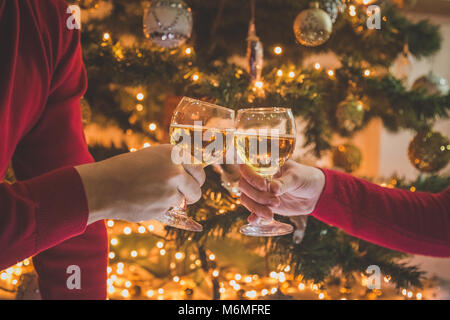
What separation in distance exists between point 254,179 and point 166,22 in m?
0.53

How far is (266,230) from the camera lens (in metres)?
0.76

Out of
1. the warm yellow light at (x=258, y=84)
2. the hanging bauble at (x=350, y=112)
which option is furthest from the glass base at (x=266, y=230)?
the hanging bauble at (x=350, y=112)

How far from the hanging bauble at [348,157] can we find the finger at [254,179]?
34.4 inches

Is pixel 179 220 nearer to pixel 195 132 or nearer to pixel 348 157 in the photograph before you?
pixel 195 132

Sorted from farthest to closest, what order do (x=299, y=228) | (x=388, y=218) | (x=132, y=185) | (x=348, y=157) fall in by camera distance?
(x=348, y=157), (x=299, y=228), (x=388, y=218), (x=132, y=185)

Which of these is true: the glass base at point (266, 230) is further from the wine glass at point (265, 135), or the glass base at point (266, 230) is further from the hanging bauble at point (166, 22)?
the hanging bauble at point (166, 22)

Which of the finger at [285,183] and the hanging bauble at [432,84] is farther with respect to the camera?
the hanging bauble at [432,84]

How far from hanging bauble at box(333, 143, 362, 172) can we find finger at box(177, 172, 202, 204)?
1.07 meters

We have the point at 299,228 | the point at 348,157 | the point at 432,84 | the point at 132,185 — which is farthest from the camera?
the point at 348,157

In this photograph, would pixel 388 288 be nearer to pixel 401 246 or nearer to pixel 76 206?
pixel 401 246

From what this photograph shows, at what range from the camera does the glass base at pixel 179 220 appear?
632mm

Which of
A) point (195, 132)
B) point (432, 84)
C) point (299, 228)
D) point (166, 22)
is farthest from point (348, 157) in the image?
point (195, 132)

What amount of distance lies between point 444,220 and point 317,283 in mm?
375
